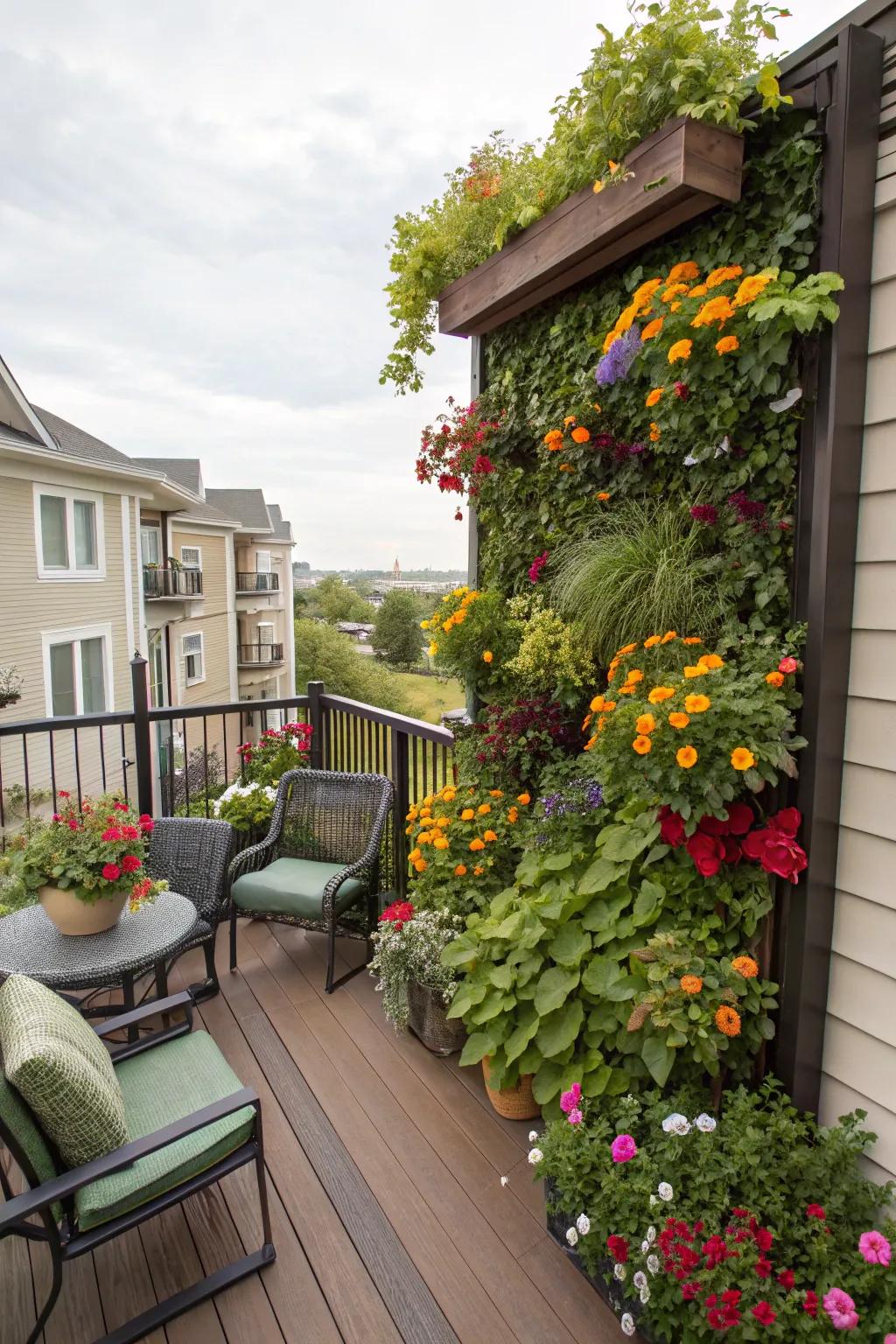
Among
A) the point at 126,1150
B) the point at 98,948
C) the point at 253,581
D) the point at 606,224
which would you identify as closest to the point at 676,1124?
the point at 126,1150

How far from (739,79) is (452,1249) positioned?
2.94m

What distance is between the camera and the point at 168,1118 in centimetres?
161

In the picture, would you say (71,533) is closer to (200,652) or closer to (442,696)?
(200,652)

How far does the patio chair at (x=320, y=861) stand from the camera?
284 centimetres

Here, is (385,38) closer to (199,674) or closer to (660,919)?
(660,919)

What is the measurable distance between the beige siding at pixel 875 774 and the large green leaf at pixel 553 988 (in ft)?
2.17

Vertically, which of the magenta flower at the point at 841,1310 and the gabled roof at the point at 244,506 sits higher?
the gabled roof at the point at 244,506

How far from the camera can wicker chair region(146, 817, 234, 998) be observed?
108 inches

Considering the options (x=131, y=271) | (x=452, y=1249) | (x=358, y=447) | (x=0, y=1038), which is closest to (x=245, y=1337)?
(x=452, y=1249)

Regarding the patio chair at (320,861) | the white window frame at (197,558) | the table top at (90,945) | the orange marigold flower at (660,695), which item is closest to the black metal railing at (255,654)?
the white window frame at (197,558)

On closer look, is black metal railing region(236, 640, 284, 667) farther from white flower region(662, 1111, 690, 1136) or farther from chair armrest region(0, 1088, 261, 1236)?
white flower region(662, 1111, 690, 1136)

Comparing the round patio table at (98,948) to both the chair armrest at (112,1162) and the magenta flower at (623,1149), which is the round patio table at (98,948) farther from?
the magenta flower at (623,1149)

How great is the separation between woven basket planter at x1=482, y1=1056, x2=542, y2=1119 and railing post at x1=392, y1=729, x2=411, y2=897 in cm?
123

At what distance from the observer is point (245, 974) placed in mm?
2908
